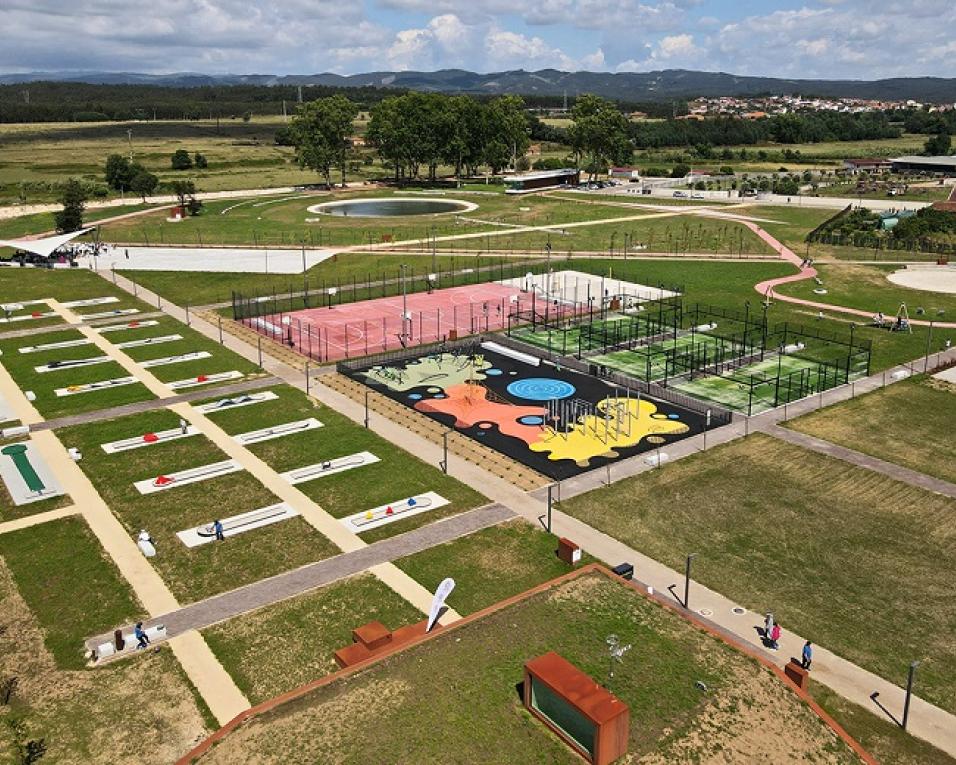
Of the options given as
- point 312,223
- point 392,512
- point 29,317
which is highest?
point 312,223

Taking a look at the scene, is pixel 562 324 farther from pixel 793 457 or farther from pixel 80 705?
pixel 80 705

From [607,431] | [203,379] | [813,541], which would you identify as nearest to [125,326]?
[203,379]

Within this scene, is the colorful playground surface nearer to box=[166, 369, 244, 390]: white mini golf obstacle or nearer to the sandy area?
box=[166, 369, 244, 390]: white mini golf obstacle

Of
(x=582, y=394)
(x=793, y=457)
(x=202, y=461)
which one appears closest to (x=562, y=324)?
(x=582, y=394)

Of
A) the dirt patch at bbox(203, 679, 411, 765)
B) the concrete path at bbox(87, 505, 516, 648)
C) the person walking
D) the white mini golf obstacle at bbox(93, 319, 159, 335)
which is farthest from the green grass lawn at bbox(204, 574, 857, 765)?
the white mini golf obstacle at bbox(93, 319, 159, 335)

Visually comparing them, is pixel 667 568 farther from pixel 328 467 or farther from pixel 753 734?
pixel 328 467

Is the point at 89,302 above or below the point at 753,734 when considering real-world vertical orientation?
above
